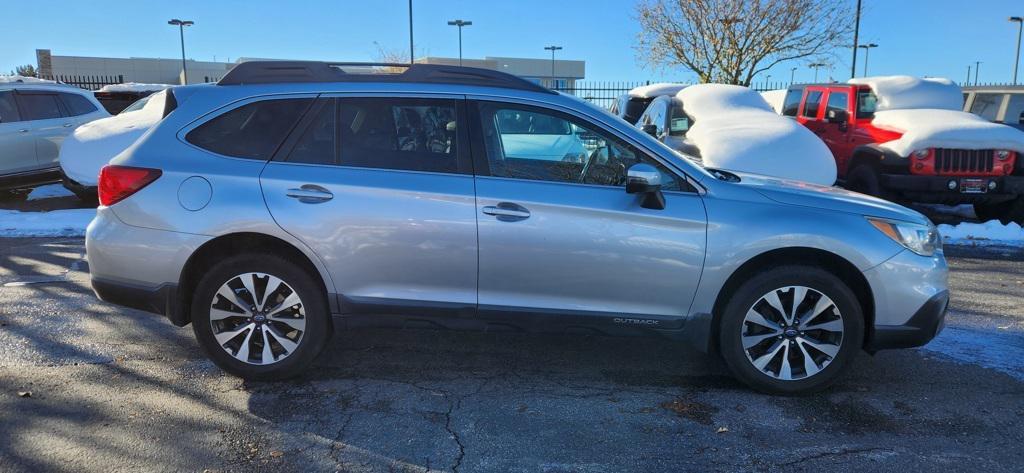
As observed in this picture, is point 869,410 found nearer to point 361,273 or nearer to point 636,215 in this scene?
point 636,215

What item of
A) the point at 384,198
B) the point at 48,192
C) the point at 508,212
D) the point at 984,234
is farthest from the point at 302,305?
the point at 48,192

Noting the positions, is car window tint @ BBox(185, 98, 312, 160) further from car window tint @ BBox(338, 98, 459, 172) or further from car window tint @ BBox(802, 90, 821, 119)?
car window tint @ BBox(802, 90, 821, 119)

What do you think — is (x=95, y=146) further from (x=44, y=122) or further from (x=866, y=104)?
(x=866, y=104)

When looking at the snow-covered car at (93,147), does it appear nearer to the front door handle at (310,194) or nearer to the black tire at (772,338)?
the front door handle at (310,194)

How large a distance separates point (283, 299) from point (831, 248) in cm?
297

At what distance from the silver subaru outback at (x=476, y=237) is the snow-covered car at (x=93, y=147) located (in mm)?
6239

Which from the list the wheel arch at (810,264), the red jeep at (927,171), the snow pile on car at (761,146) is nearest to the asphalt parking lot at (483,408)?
the wheel arch at (810,264)

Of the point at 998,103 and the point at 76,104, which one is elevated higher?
the point at 998,103

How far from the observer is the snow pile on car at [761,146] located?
798cm

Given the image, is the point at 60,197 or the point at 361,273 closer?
the point at 361,273

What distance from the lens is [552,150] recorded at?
13.0ft

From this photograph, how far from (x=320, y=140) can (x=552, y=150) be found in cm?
129

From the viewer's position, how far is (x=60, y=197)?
11562 mm

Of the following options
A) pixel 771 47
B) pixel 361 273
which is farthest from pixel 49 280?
pixel 771 47
